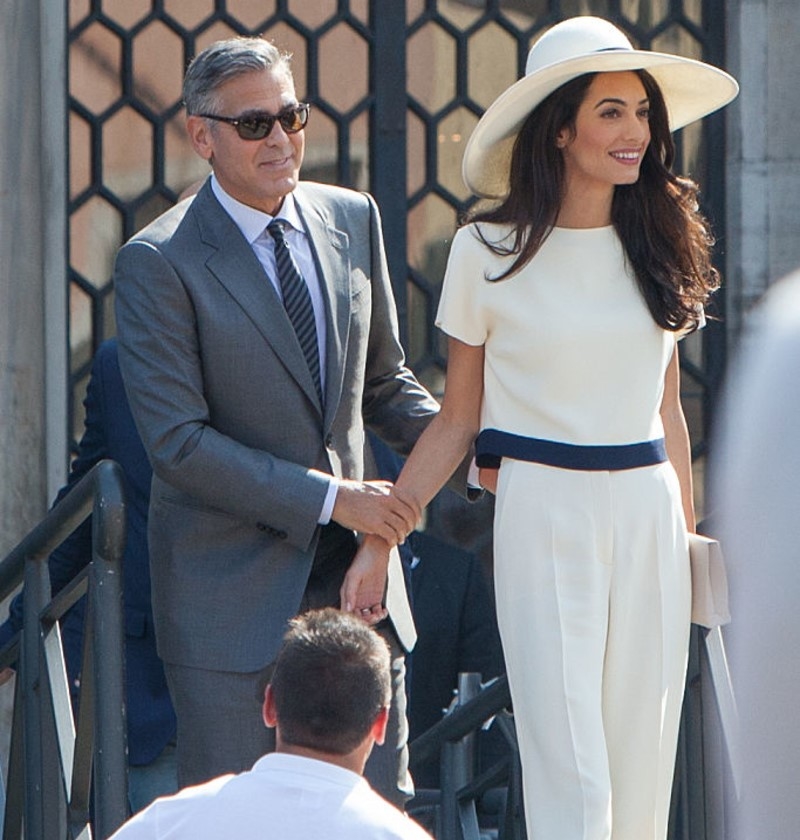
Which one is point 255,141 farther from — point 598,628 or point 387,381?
point 598,628

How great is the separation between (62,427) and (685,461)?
11.1 feet

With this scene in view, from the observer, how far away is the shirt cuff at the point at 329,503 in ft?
14.1

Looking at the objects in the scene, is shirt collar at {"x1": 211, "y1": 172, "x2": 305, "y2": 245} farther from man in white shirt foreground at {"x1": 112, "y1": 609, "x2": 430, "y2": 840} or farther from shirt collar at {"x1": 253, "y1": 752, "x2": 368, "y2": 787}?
shirt collar at {"x1": 253, "y1": 752, "x2": 368, "y2": 787}

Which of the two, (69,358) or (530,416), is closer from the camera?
(530,416)

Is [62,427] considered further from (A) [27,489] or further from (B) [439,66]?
(B) [439,66]

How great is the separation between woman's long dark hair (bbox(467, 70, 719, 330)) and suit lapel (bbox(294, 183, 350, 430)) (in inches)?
12.7

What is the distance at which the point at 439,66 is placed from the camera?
7766 mm

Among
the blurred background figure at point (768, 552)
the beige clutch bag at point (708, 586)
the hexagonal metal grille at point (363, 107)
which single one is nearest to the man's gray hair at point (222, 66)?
the beige clutch bag at point (708, 586)

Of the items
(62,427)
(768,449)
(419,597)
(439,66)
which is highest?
(439,66)

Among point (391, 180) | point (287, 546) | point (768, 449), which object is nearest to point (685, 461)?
point (287, 546)

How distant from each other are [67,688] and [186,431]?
2.40 ft

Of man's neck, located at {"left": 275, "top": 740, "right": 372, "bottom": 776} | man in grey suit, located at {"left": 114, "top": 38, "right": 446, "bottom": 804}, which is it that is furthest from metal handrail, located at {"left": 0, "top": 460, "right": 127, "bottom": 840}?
man's neck, located at {"left": 275, "top": 740, "right": 372, "bottom": 776}

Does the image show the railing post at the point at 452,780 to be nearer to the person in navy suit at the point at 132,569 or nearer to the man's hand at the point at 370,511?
the person in navy suit at the point at 132,569

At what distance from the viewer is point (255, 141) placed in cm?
434
